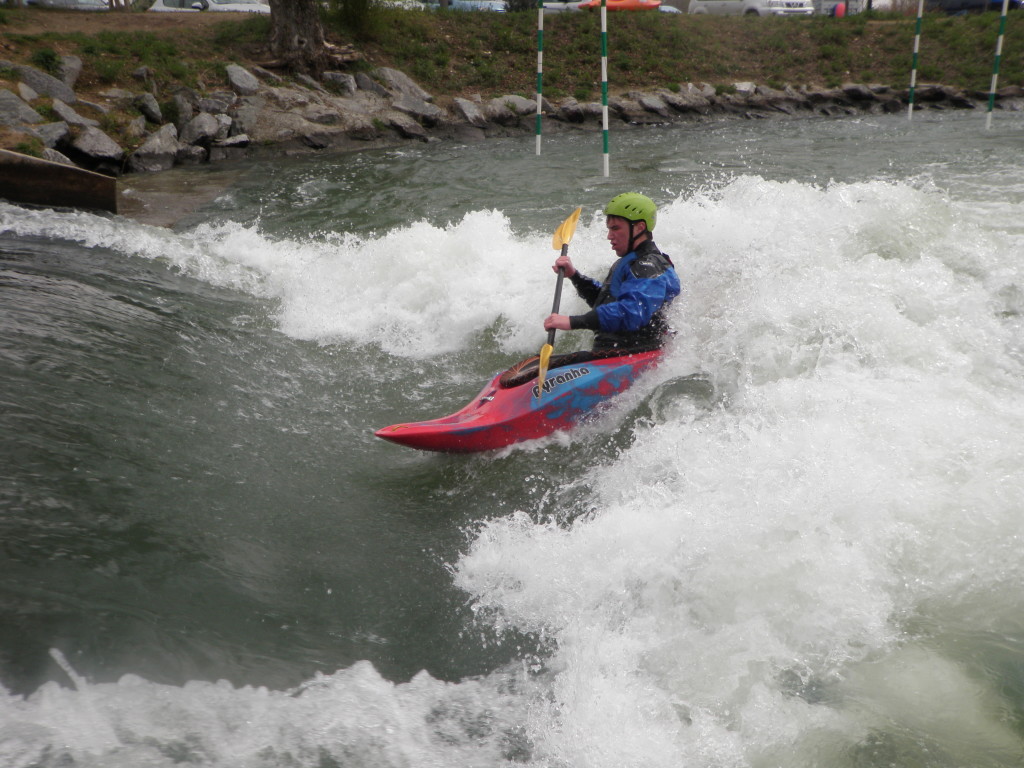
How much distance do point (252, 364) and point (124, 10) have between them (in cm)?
1540

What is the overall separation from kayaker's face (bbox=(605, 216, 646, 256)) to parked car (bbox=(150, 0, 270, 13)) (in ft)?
56.0

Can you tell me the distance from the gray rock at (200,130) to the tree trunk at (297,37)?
277 cm

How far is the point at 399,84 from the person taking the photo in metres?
15.6

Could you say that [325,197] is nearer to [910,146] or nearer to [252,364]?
[252,364]

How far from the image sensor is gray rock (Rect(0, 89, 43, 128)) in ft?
35.6

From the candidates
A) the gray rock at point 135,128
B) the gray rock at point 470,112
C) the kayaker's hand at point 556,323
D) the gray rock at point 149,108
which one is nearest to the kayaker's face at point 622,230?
the kayaker's hand at point 556,323

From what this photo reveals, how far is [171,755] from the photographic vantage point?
7.55ft

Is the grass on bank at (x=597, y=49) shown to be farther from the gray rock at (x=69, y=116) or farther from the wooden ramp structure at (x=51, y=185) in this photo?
the wooden ramp structure at (x=51, y=185)

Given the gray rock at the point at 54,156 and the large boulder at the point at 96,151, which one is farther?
the large boulder at the point at 96,151

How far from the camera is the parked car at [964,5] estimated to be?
20938 mm

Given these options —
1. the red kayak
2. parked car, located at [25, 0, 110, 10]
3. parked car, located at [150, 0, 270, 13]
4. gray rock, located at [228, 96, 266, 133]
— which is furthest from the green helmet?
parked car, located at [150, 0, 270, 13]

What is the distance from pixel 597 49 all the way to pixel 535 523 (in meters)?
16.9

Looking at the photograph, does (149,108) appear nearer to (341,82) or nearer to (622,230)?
(341,82)

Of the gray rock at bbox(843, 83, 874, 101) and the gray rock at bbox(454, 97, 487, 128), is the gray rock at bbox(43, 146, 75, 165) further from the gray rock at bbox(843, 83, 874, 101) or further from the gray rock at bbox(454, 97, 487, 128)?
the gray rock at bbox(843, 83, 874, 101)
